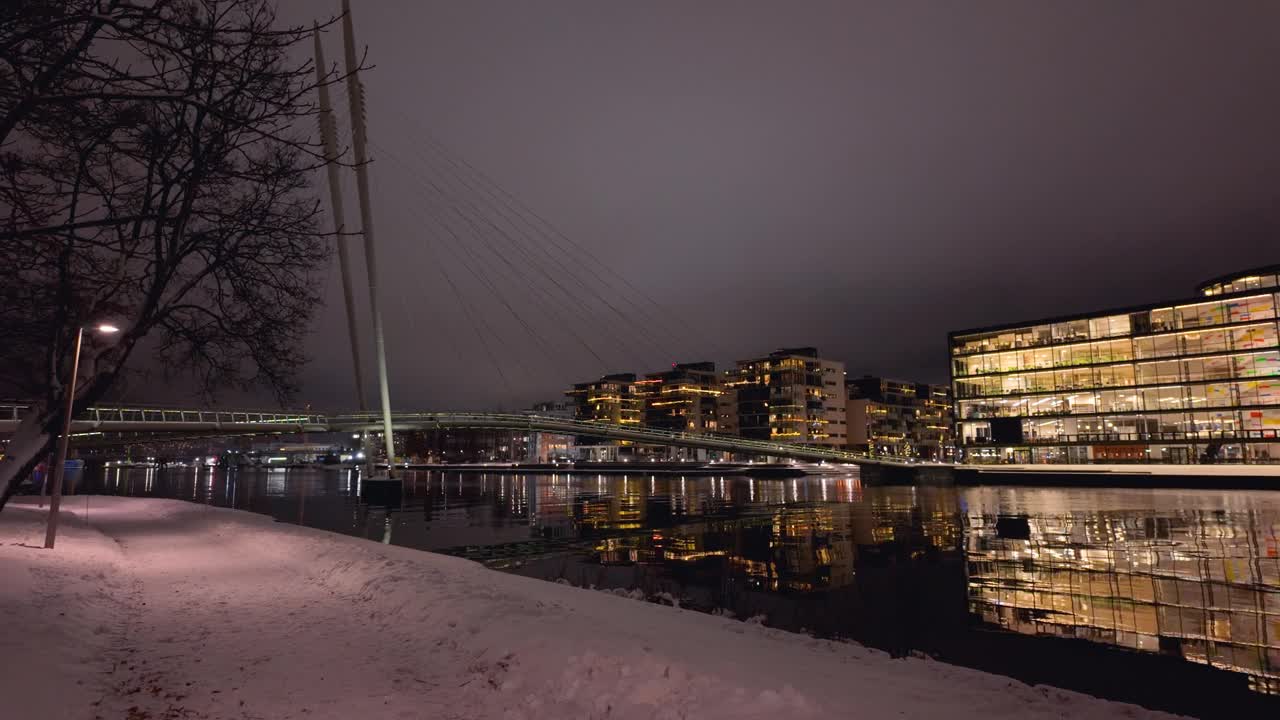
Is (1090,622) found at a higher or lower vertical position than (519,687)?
lower

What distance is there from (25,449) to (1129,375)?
98.0 meters

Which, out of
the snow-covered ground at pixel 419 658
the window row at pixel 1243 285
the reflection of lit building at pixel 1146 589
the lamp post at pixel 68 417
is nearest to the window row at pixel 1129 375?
the window row at pixel 1243 285

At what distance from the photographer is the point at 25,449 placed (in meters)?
13.0

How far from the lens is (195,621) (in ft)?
33.2

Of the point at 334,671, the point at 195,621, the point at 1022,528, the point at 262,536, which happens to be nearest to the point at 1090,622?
the point at 334,671

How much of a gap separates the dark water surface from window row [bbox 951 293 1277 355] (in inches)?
1972

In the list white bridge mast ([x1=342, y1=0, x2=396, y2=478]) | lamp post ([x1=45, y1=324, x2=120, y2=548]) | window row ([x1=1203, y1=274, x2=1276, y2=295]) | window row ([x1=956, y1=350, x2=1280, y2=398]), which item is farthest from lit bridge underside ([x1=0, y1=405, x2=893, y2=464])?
window row ([x1=1203, y1=274, x2=1276, y2=295])

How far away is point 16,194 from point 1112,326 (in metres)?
99.5

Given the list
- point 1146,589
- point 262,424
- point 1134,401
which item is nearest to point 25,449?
point 1146,589

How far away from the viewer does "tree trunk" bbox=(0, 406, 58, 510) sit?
477 inches

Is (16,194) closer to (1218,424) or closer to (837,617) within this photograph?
(837,617)

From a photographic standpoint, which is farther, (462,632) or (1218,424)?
(1218,424)

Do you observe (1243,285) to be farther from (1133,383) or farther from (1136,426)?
(1136,426)

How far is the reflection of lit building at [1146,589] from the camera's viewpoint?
429 inches
